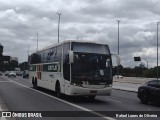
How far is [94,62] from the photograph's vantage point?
67.3ft

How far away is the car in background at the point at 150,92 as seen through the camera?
19345 millimetres

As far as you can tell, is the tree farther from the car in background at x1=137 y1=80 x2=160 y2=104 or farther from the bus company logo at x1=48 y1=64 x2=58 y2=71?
the car in background at x1=137 y1=80 x2=160 y2=104

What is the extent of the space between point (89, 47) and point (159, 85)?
441cm

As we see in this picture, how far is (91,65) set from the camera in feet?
66.9

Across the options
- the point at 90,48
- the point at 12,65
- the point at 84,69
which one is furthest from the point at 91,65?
the point at 12,65

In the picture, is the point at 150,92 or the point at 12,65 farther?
the point at 12,65

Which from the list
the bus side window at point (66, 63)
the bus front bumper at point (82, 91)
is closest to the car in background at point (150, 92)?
the bus front bumper at point (82, 91)

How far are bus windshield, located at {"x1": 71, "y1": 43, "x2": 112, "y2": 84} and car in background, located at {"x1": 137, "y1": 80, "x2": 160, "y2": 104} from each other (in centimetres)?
198

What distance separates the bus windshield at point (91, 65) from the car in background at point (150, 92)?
1.98 metres

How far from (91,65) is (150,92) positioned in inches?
137

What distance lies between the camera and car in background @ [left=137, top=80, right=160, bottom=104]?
19.3m

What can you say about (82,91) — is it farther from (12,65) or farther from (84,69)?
(12,65)

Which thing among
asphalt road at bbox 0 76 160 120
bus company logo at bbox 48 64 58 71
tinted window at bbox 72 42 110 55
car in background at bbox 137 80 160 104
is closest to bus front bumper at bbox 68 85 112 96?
asphalt road at bbox 0 76 160 120

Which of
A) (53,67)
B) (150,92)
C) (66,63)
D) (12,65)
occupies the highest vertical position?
(12,65)
